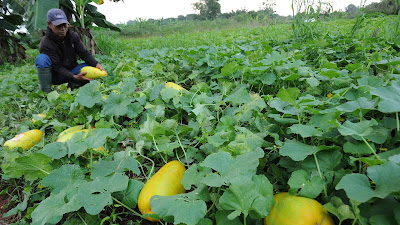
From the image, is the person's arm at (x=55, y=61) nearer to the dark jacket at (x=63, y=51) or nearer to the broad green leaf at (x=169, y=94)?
the dark jacket at (x=63, y=51)

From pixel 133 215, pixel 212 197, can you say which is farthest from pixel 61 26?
pixel 212 197

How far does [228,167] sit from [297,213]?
253 millimetres

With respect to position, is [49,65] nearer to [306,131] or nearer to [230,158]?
[230,158]

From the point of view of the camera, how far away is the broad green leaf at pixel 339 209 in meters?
0.67

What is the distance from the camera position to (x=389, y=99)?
0.87 m

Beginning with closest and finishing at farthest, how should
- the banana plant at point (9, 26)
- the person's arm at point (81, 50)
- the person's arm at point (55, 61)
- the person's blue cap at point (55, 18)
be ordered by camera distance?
1. the person's blue cap at point (55, 18)
2. the person's arm at point (55, 61)
3. the person's arm at point (81, 50)
4. the banana plant at point (9, 26)

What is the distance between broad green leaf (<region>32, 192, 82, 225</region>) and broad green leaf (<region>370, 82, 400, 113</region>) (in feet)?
3.66

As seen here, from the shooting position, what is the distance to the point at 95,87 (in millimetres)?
1839

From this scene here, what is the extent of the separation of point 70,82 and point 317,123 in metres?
3.26

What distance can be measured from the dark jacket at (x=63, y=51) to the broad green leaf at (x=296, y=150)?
10.2 ft

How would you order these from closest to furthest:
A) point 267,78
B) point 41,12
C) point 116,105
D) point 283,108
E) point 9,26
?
1. point 283,108
2. point 116,105
3. point 267,78
4. point 41,12
5. point 9,26

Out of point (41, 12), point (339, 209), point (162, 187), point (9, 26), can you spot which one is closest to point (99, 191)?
point (162, 187)

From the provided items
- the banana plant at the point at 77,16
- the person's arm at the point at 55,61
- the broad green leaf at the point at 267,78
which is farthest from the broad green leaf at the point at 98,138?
the banana plant at the point at 77,16

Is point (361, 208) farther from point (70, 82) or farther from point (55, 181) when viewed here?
point (70, 82)
